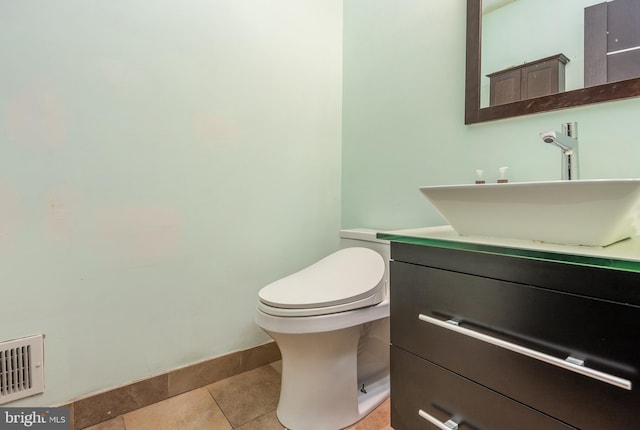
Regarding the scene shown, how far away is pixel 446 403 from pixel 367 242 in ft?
2.40

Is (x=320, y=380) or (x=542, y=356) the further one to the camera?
(x=320, y=380)

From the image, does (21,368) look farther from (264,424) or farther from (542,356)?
(542,356)

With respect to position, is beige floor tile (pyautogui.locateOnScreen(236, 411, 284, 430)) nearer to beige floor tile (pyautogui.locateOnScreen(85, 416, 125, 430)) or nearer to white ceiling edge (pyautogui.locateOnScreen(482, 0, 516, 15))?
beige floor tile (pyautogui.locateOnScreen(85, 416, 125, 430))

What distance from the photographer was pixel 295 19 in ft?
5.03

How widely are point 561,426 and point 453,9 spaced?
1.35 m

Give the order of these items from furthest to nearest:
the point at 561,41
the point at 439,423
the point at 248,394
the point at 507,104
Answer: the point at 248,394
the point at 507,104
the point at 561,41
the point at 439,423

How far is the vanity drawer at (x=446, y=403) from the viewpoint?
1.89ft

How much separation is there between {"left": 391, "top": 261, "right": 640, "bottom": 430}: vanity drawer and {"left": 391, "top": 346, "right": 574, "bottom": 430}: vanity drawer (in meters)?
0.02

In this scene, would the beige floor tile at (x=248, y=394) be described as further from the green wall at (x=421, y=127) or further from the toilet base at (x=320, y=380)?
the green wall at (x=421, y=127)

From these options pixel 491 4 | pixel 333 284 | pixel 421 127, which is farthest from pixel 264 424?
pixel 491 4

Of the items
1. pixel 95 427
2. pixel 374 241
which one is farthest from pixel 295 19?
pixel 95 427

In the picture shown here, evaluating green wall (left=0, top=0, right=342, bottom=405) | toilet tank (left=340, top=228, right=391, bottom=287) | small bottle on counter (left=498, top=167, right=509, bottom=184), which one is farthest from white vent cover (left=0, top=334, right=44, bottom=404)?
small bottle on counter (left=498, top=167, right=509, bottom=184)

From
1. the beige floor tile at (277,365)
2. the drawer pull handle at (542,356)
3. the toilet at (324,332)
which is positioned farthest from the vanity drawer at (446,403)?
the beige floor tile at (277,365)

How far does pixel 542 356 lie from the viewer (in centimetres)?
53
